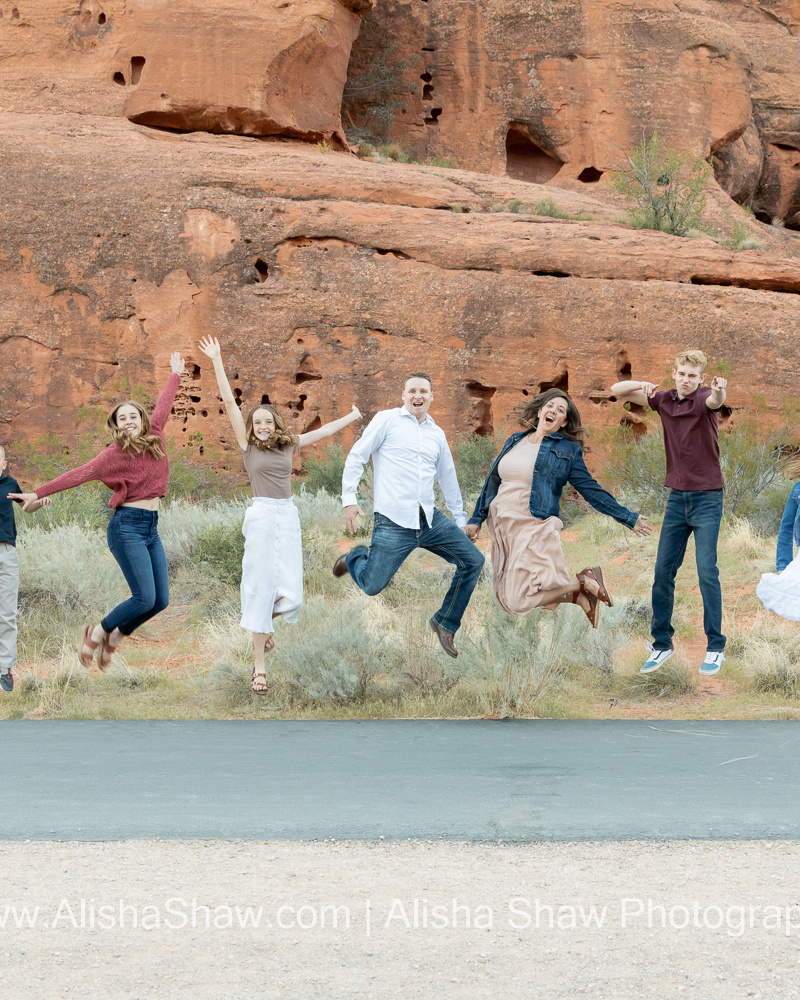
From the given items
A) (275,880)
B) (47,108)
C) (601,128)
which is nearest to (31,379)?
(47,108)

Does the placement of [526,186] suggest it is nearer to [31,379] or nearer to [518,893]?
[31,379]

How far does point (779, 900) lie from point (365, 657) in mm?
4034

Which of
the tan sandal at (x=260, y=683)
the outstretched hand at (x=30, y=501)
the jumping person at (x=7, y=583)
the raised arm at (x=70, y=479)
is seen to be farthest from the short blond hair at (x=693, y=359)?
the jumping person at (x=7, y=583)

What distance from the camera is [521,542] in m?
6.96

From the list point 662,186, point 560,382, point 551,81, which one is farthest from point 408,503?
point 551,81

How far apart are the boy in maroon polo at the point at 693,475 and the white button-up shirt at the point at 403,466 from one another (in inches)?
48.5

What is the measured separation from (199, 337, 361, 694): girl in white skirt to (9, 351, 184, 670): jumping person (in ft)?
1.87

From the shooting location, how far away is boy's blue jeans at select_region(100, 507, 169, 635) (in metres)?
6.88

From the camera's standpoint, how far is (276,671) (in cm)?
764

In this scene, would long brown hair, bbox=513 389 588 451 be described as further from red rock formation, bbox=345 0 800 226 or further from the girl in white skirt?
red rock formation, bbox=345 0 800 226

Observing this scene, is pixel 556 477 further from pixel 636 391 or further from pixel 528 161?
pixel 528 161

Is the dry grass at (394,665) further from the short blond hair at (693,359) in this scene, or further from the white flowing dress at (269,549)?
the short blond hair at (693,359)

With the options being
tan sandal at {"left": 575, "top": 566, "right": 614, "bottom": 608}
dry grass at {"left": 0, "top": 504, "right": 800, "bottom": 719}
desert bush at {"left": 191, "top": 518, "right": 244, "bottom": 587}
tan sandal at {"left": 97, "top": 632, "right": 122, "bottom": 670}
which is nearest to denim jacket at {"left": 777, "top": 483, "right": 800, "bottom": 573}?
dry grass at {"left": 0, "top": 504, "right": 800, "bottom": 719}

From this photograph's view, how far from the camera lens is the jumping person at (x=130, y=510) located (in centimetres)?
691
